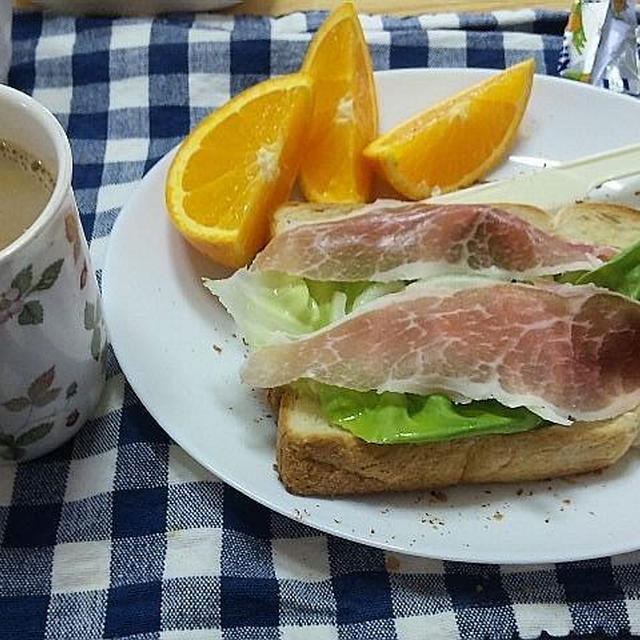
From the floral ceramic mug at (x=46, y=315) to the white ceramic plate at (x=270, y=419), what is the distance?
0.24 feet

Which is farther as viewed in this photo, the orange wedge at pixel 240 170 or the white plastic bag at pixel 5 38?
the white plastic bag at pixel 5 38

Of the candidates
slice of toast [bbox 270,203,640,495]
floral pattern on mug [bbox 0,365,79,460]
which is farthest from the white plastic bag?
slice of toast [bbox 270,203,640,495]

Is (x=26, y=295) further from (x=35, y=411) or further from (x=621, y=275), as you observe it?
(x=621, y=275)

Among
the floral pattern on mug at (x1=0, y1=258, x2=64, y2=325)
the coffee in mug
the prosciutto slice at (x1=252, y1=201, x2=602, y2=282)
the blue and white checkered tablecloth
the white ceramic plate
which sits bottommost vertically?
the blue and white checkered tablecloth

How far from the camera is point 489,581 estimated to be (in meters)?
1.09

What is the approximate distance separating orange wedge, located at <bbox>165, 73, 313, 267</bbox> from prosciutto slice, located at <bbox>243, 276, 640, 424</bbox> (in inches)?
9.0

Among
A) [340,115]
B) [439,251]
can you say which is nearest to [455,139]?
[340,115]

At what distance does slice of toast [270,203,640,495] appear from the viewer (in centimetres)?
106

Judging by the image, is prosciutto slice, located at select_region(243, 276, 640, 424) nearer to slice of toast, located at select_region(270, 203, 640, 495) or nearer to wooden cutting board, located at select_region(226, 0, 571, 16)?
slice of toast, located at select_region(270, 203, 640, 495)

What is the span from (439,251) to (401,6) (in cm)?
76

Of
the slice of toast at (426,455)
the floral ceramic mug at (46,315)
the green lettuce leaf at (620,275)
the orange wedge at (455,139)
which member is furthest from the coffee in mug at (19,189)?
the green lettuce leaf at (620,275)

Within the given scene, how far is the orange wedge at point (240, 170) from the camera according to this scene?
1268mm

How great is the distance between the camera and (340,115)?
1380mm

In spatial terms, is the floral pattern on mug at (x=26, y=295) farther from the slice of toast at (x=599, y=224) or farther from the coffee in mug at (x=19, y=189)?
the slice of toast at (x=599, y=224)
